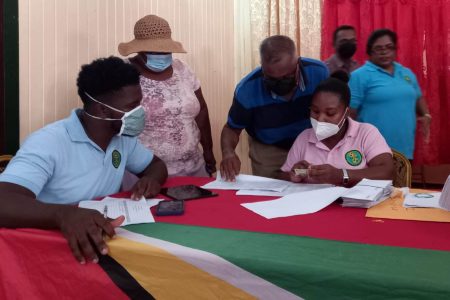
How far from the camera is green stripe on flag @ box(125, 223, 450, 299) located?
0.88m

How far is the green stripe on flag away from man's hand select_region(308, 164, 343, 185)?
2.06 ft

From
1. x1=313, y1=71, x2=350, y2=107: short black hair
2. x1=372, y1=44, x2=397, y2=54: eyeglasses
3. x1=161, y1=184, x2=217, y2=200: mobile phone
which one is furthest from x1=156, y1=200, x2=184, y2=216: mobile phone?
x1=372, y1=44, x2=397, y2=54: eyeglasses

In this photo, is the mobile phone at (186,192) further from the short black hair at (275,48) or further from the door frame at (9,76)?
the door frame at (9,76)

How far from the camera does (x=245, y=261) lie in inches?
40.1

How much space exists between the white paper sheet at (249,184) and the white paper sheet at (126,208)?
36cm

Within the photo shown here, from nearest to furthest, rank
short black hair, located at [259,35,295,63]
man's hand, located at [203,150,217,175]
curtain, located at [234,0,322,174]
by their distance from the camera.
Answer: short black hair, located at [259,35,295,63], man's hand, located at [203,150,217,175], curtain, located at [234,0,322,174]

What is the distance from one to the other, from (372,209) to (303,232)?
0.34 meters

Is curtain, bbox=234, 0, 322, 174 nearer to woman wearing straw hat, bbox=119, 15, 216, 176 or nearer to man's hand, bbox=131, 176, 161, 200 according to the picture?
woman wearing straw hat, bbox=119, 15, 216, 176

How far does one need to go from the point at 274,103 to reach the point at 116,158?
0.91 metres

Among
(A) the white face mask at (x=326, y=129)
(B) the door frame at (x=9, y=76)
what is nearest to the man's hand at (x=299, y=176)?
(A) the white face mask at (x=326, y=129)

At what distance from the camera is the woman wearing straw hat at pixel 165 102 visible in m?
2.31

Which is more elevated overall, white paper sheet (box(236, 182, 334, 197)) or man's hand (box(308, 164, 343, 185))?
man's hand (box(308, 164, 343, 185))

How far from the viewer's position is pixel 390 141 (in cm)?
293

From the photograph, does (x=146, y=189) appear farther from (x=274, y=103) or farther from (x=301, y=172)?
(x=274, y=103)
